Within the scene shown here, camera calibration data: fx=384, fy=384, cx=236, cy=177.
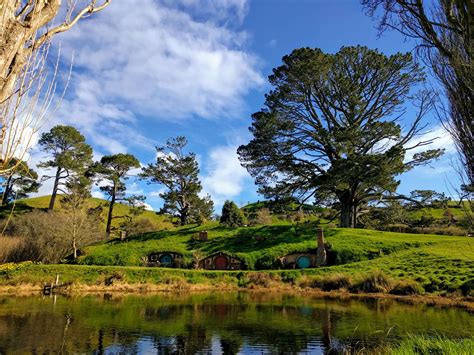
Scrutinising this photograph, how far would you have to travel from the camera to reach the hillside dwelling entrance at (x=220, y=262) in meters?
43.1

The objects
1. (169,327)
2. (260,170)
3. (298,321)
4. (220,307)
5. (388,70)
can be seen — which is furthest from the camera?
(260,170)

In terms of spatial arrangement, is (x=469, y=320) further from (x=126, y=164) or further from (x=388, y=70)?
(x=126, y=164)

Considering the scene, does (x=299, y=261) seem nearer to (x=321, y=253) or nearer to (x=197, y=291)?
(x=321, y=253)

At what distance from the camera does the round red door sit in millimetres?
43500

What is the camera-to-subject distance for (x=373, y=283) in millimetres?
33219

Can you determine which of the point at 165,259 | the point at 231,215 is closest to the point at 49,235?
the point at 165,259

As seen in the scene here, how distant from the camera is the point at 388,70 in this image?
43.2 metres

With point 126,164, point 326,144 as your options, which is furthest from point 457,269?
point 126,164

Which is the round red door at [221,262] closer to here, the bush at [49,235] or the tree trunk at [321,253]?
the tree trunk at [321,253]

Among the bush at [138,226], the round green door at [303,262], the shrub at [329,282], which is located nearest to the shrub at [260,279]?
the shrub at [329,282]

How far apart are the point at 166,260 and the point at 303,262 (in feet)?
52.6

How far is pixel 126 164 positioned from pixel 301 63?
33.8 metres

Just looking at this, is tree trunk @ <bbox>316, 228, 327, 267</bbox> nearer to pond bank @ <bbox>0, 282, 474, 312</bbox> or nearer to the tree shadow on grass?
pond bank @ <bbox>0, 282, 474, 312</bbox>

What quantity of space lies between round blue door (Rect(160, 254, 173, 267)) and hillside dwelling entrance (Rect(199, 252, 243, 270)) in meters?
3.77
